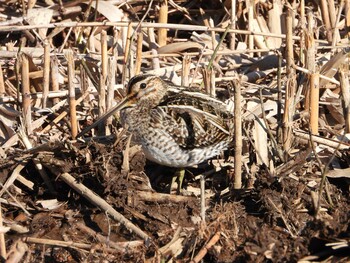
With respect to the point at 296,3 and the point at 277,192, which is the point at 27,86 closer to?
the point at 277,192

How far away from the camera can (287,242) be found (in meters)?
5.46

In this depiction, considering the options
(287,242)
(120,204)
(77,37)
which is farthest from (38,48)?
(287,242)

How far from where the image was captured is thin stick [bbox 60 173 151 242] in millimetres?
5648

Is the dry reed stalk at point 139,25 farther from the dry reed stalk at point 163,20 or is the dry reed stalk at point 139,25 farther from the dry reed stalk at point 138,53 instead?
the dry reed stalk at point 163,20

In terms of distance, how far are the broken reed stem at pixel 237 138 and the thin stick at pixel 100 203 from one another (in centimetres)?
73

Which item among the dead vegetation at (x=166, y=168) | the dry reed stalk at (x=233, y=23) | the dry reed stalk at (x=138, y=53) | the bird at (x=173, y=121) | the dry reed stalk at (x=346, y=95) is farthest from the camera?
the dry reed stalk at (x=233, y=23)

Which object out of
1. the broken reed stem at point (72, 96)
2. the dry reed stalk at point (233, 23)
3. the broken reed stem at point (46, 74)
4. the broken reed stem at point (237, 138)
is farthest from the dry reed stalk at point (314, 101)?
the broken reed stem at point (46, 74)

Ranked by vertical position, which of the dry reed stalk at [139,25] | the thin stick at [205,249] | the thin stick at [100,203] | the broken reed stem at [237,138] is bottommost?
the thin stick at [205,249]

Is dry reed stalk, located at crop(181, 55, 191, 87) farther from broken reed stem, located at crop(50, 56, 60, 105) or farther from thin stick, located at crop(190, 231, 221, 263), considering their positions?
thin stick, located at crop(190, 231, 221, 263)

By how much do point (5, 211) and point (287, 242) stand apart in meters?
1.81

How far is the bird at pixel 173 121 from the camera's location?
19.7 ft

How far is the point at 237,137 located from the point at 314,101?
794 mm

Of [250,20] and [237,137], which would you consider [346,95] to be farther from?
[250,20]

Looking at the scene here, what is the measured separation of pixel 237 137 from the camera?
577 centimetres
